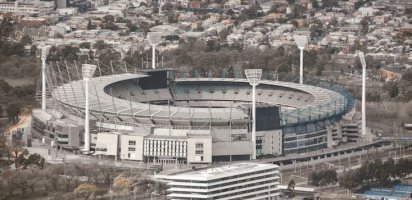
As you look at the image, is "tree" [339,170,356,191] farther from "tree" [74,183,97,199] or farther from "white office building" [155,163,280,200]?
"tree" [74,183,97,199]

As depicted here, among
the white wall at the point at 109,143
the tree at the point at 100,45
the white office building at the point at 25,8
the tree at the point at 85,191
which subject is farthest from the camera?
the white office building at the point at 25,8

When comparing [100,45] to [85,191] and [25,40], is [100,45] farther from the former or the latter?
[85,191]

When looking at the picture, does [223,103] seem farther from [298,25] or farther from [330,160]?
[298,25]

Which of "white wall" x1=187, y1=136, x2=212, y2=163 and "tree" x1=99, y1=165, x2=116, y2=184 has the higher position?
"white wall" x1=187, y1=136, x2=212, y2=163

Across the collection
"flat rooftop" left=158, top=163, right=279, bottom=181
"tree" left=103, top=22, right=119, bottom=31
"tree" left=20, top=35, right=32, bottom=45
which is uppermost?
"tree" left=103, top=22, right=119, bottom=31

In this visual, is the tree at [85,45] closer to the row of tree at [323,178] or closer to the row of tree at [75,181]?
the row of tree at [75,181]

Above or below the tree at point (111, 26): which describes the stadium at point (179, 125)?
below

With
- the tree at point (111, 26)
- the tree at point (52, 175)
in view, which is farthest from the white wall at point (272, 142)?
the tree at point (111, 26)

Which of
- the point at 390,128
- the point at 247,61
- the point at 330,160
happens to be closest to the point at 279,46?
the point at 247,61

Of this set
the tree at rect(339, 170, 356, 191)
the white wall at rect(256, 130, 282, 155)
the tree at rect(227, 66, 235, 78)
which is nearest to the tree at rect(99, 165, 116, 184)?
the white wall at rect(256, 130, 282, 155)
